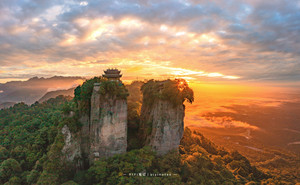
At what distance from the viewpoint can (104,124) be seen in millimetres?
17438

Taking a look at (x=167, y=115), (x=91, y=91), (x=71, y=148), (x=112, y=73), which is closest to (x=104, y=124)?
(x=91, y=91)

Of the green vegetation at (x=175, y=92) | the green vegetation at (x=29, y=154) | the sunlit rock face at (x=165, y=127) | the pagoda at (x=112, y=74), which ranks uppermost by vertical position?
the pagoda at (x=112, y=74)

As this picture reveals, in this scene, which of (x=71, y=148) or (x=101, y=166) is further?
(x=71, y=148)

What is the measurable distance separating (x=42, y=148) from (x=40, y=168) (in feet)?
15.8

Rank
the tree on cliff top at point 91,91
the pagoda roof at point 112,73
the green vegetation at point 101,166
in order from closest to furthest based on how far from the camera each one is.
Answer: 1. the green vegetation at point 101,166
2. the tree on cliff top at point 91,91
3. the pagoda roof at point 112,73

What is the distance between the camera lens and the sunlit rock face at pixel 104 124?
57.1 feet

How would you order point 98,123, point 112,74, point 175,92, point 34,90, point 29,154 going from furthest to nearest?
point 34,90, point 112,74, point 29,154, point 175,92, point 98,123

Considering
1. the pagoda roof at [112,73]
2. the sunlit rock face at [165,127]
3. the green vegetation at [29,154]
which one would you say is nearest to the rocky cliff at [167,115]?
the sunlit rock face at [165,127]

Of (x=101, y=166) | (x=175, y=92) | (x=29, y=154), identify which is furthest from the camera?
(x=29, y=154)

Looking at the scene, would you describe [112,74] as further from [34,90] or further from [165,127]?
[34,90]

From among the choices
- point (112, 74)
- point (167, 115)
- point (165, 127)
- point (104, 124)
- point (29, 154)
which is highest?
point (112, 74)

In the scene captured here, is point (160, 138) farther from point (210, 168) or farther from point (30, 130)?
point (30, 130)

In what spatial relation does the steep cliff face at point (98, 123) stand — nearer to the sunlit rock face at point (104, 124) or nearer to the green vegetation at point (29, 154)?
the sunlit rock face at point (104, 124)

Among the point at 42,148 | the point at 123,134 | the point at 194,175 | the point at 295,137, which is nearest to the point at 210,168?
the point at 194,175
